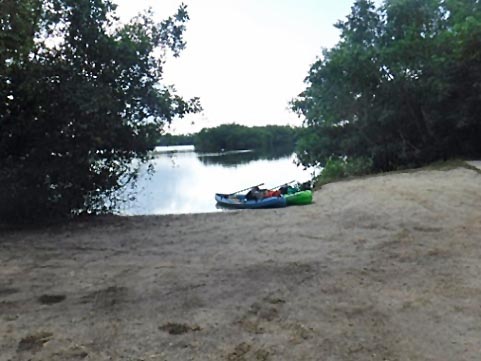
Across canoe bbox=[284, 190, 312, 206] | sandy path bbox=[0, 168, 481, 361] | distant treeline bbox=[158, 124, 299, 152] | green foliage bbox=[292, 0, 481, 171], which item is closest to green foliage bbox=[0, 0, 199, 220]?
sandy path bbox=[0, 168, 481, 361]

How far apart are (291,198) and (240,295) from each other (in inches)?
325

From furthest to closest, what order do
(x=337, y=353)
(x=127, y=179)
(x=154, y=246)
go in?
(x=127, y=179), (x=154, y=246), (x=337, y=353)

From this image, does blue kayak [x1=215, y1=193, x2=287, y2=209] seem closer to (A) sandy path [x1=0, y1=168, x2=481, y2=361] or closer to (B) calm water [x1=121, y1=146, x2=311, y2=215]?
(B) calm water [x1=121, y1=146, x2=311, y2=215]

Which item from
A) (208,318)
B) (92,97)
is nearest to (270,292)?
(208,318)

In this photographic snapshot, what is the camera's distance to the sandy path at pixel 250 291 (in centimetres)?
288

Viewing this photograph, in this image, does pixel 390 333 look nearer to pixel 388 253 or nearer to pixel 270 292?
pixel 270 292

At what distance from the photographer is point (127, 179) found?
880 centimetres

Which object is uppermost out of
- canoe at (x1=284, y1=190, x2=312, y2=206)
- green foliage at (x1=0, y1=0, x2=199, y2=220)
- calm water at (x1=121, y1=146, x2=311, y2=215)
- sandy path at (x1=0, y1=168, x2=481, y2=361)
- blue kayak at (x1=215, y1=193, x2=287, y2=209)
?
green foliage at (x1=0, y1=0, x2=199, y2=220)

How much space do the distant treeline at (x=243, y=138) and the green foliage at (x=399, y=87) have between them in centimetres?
4581

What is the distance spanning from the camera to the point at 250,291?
3994 mm

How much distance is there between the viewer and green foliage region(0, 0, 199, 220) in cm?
739

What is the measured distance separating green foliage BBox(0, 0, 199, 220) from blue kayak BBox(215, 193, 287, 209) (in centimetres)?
500

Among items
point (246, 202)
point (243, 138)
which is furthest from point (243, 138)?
point (246, 202)

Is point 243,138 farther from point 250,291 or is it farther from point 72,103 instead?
point 250,291
